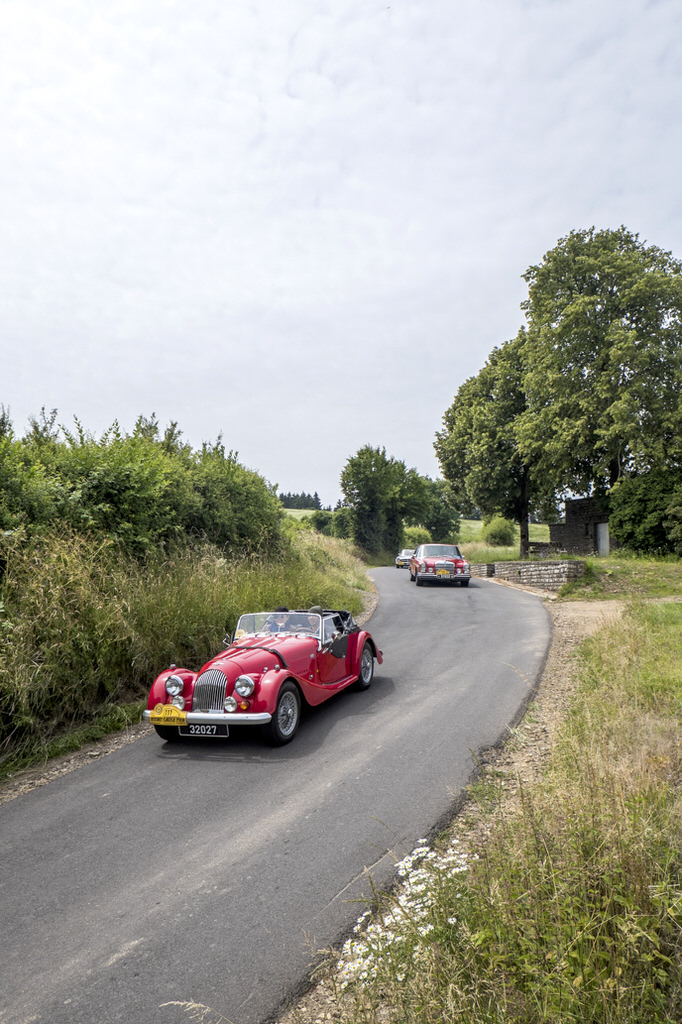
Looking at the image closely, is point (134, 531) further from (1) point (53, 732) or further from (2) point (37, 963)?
(2) point (37, 963)

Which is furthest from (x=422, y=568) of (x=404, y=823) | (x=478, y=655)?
(x=404, y=823)

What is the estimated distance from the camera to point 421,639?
13.3m

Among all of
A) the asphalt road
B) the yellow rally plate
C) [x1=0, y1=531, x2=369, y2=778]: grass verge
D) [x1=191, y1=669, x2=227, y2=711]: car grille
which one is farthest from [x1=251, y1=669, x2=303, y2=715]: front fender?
[x1=0, y1=531, x2=369, y2=778]: grass verge

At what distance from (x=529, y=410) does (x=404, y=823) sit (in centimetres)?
3230

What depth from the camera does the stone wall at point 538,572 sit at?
22.3 m

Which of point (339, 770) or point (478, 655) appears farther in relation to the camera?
point (478, 655)

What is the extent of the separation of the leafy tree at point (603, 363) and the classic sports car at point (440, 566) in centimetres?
903

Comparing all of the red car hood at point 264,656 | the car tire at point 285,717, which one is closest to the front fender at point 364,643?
the red car hood at point 264,656

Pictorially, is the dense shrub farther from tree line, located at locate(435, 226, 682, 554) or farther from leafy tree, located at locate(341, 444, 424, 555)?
leafy tree, located at locate(341, 444, 424, 555)

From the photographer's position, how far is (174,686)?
6969 millimetres

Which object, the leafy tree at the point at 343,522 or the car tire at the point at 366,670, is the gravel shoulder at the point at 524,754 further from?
the leafy tree at the point at 343,522

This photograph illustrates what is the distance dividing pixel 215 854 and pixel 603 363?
3153 centimetres

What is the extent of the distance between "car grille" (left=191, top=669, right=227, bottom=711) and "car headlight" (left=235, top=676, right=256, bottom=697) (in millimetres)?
204

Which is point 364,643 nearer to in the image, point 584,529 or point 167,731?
point 167,731
